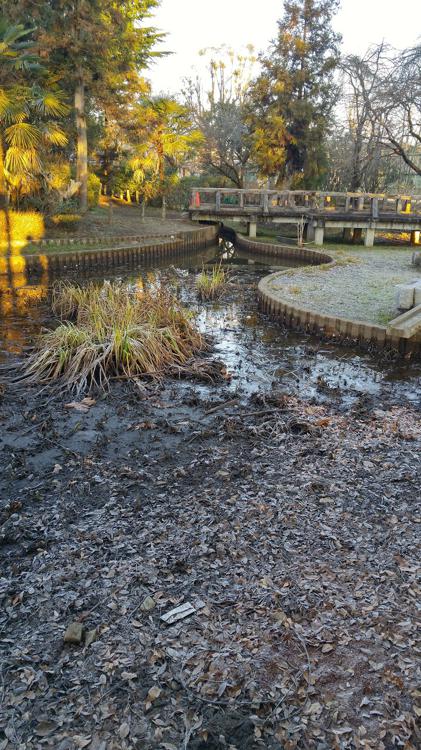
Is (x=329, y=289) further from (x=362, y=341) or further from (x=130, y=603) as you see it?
(x=130, y=603)

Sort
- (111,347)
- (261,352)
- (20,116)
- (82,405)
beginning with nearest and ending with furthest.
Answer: (82,405) < (111,347) < (261,352) < (20,116)

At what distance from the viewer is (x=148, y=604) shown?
121 inches

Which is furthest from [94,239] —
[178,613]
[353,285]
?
[178,613]

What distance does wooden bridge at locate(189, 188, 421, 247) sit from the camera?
19.4m

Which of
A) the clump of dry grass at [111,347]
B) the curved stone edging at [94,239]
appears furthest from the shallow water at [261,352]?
the curved stone edging at [94,239]

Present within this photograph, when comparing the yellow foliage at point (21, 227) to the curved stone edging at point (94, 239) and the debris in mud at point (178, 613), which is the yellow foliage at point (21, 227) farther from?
the debris in mud at point (178, 613)

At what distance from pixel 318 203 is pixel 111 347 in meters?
15.5

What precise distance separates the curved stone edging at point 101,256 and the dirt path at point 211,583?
9699 millimetres

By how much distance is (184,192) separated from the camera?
98.7ft

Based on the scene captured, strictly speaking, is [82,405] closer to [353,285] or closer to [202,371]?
[202,371]

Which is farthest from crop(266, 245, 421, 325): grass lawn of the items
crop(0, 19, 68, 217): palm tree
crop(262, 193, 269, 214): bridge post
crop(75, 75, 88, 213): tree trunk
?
crop(75, 75, 88, 213): tree trunk

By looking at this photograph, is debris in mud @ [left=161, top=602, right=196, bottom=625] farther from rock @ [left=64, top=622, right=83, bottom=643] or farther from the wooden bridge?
the wooden bridge

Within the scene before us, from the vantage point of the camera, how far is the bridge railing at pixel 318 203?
64.5 feet

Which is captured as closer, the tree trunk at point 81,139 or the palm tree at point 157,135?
the tree trunk at point 81,139
